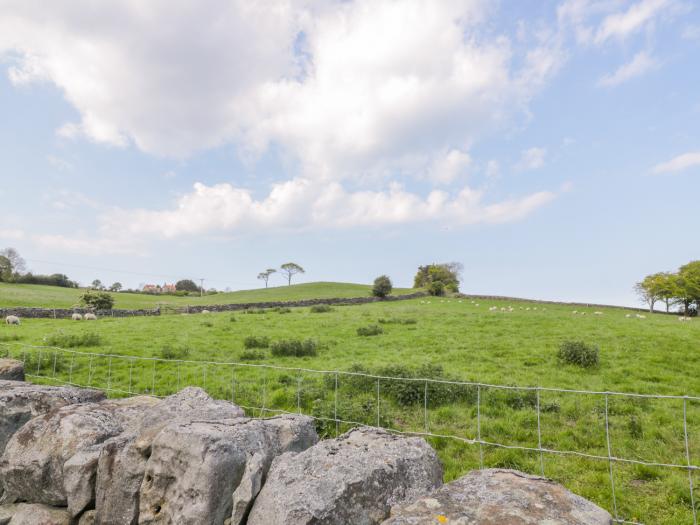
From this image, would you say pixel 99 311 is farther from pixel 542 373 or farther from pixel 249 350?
pixel 542 373

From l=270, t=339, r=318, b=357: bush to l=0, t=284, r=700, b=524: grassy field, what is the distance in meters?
0.47

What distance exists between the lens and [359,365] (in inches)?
581

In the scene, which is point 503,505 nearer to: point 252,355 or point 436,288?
point 252,355

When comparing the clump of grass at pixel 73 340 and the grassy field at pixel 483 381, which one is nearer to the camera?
the grassy field at pixel 483 381

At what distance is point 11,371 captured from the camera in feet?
40.6

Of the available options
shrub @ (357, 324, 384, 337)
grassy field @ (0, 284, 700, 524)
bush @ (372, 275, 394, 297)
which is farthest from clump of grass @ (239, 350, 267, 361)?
bush @ (372, 275, 394, 297)

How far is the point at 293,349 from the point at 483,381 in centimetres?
879

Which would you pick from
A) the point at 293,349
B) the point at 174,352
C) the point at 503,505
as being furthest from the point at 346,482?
the point at 174,352

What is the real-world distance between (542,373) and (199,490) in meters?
13.4

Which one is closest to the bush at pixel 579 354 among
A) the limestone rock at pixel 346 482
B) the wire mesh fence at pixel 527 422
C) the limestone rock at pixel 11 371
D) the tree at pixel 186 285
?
the wire mesh fence at pixel 527 422

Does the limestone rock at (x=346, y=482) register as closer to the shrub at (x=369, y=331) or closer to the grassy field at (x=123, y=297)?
the shrub at (x=369, y=331)

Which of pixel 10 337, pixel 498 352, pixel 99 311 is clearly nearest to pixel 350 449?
pixel 498 352

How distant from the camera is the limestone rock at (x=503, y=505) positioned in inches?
144

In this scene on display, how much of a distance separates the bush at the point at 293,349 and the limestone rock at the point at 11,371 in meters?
9.19
